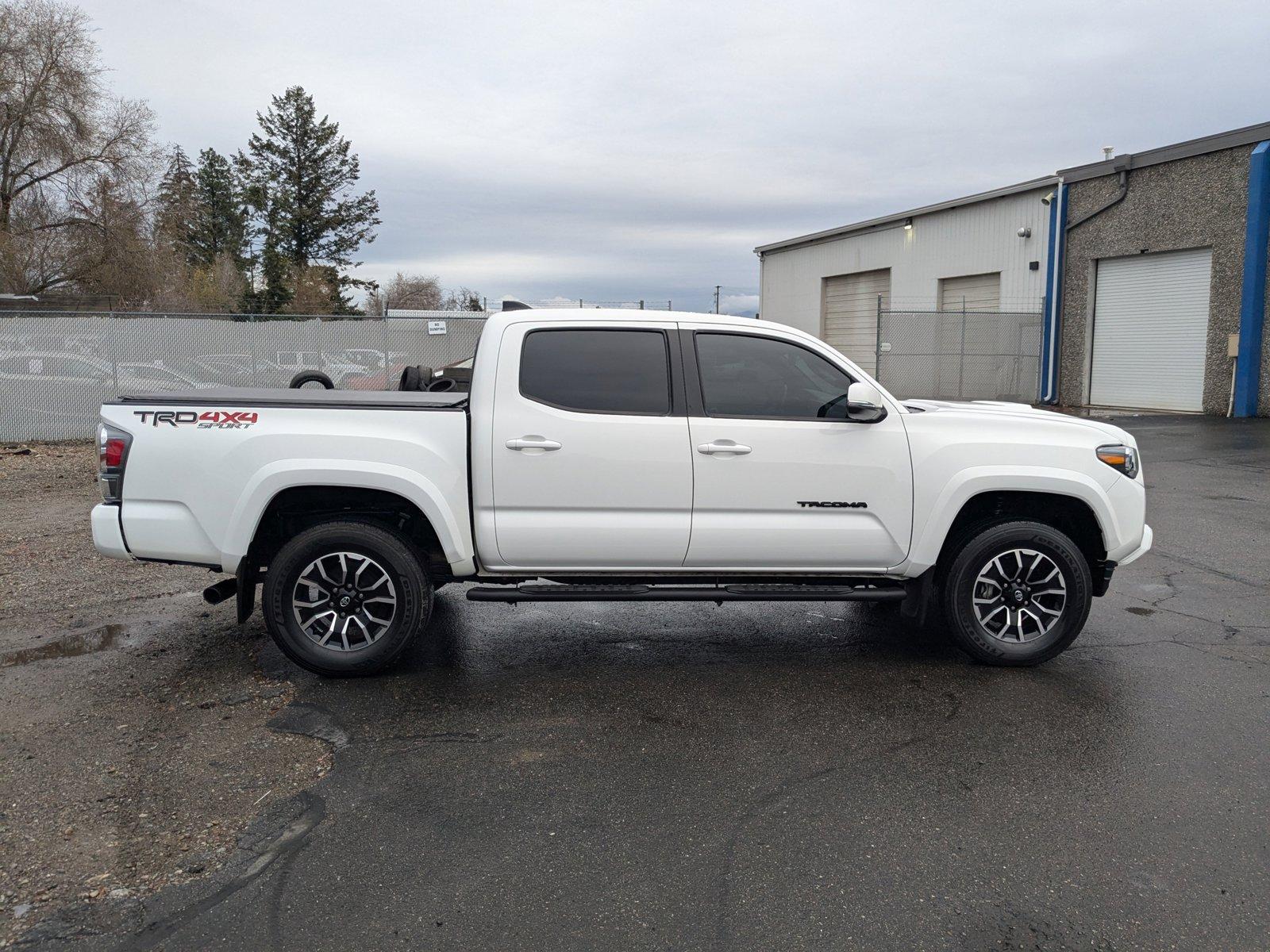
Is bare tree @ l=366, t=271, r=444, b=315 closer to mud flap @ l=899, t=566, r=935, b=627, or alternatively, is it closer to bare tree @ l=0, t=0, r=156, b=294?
bare tree @ l=0, t=0, r=156, b=294

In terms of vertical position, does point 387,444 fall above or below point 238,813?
above

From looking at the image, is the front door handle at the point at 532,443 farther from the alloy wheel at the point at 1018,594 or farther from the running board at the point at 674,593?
the alloy wheel at the point at 1018,594

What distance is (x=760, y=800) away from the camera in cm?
387

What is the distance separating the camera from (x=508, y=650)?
5793 mm

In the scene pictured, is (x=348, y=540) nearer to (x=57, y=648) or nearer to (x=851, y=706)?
(x=57, y=648)

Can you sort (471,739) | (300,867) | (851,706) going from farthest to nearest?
(851,706), (471,739), (300,867)

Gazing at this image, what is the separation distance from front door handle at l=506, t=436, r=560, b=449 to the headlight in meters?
2.94

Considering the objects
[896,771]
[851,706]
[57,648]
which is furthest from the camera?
[57,648]

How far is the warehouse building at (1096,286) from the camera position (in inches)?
810

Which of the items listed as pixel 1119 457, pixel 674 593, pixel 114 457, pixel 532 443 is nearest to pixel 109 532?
pixel 114 457

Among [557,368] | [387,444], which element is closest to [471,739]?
[387,444]

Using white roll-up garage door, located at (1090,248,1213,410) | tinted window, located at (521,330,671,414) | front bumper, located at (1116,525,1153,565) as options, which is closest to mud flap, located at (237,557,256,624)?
tinted window, located at (521,330,671,414)

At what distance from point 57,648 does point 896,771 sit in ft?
15.2

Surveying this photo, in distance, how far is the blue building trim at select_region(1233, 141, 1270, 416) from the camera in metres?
19.8
